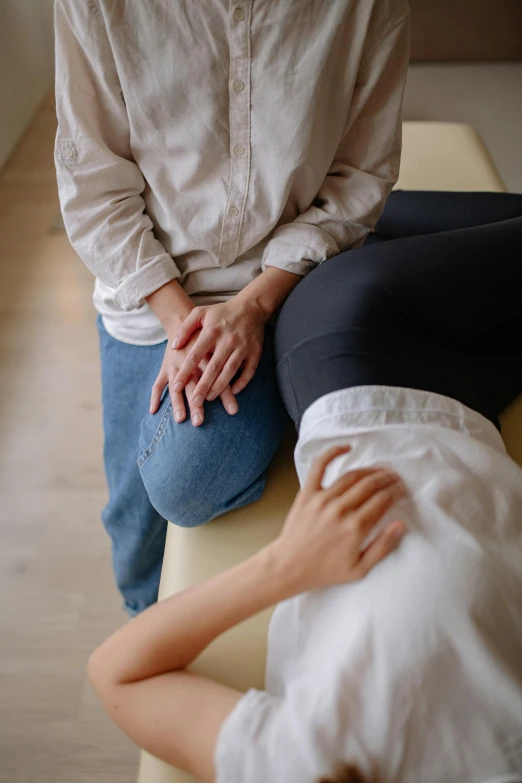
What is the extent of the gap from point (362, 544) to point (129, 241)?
1.71ft

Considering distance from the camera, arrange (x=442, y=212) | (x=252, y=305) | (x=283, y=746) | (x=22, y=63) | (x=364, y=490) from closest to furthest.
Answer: (x=283, y=746) < (x=364, y=490) < (x=252, y=305) < (x=442, y=212) < (x=22, y=63)

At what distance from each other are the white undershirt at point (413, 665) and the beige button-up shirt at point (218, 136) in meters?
0.46

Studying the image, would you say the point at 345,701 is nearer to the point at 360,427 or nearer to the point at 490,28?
the point at 360,427

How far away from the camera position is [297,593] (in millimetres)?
610

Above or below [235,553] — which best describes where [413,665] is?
above

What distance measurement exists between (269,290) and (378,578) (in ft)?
1.47

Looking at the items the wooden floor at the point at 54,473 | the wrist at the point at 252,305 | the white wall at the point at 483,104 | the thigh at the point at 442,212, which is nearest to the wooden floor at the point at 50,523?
the wooden floor at the point at 54,473

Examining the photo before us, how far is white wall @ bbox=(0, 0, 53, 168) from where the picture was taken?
222 centimetres

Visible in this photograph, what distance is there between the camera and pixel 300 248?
89 centimetres

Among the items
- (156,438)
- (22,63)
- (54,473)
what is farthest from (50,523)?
(22,63)

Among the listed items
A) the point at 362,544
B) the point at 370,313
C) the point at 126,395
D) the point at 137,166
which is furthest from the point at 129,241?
the point at 362,544

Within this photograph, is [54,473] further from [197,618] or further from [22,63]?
[22,63]

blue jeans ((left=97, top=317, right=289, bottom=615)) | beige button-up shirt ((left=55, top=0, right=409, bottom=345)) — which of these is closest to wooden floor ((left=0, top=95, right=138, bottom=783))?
blue jeans ((left=97, top=317, right=289, bottom=615))

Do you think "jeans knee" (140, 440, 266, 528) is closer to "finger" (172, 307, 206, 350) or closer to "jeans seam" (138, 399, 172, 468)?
"jeans seam" (138, 399, 172, 468)
